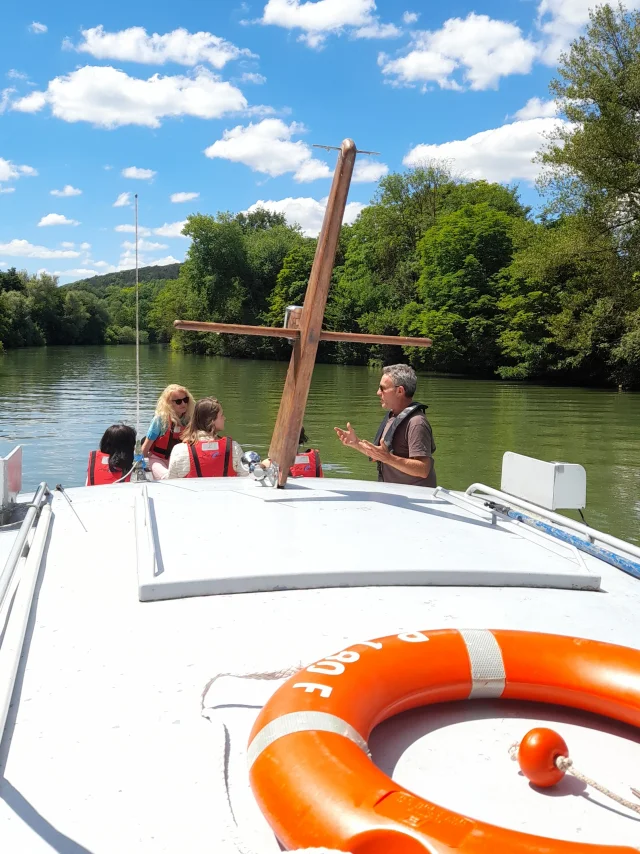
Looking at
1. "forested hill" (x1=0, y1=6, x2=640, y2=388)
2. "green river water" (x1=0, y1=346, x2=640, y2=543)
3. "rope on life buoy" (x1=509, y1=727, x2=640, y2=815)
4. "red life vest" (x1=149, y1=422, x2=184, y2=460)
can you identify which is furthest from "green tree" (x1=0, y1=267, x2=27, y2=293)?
"rope on life buoy" (x1=509, y1=727, x2=640, y2=815)

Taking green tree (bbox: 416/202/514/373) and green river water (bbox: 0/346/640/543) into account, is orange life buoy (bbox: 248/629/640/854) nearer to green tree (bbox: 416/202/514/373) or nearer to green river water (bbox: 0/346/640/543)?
green river water (bbox: 0/346/640/543)

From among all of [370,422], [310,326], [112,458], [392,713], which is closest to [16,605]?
[392,713]

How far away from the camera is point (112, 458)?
547 cm

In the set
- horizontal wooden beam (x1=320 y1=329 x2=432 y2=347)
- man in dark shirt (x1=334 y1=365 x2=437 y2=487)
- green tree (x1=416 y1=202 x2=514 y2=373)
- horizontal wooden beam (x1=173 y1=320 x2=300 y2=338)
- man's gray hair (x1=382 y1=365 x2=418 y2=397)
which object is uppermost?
green tree (x1=416 y1=202 x2=514 y2=373)

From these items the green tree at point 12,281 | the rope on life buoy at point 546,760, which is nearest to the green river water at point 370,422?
the rope on life buoy at point 546,760

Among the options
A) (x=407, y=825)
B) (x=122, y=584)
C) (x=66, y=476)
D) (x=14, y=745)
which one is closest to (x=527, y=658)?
(x=407, y=825)

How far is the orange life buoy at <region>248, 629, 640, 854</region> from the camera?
1270 mm

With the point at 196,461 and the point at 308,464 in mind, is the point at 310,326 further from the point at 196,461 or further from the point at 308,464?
the point at 308,464

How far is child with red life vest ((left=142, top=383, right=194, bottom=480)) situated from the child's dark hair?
0.94 ft

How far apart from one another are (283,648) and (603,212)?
85.5 feet

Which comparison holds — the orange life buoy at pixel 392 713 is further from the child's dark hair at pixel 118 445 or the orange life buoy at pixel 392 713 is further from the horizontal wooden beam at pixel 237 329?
the child's dark hair at pixel 118 445

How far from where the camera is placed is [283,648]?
2227mm

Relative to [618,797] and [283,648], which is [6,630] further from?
[618,797]

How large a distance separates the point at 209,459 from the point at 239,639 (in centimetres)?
284
